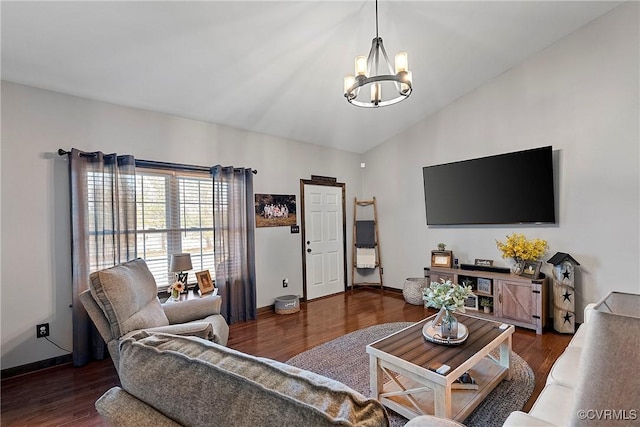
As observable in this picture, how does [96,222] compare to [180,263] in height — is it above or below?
above

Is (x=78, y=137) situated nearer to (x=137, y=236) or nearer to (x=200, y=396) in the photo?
(x=137, y=236)

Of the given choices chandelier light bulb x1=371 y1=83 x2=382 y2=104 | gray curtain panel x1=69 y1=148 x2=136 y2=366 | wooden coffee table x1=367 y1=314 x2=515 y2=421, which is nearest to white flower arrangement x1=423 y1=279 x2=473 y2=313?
wooden coffee table x1=367 y1=314 x2=515 y2=421

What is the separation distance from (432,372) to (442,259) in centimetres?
284

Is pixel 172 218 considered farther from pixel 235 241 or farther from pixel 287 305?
pixel 287 305

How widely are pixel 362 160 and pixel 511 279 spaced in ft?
10.5

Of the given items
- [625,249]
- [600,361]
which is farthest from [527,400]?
[625,249]

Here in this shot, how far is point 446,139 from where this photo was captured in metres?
4.54

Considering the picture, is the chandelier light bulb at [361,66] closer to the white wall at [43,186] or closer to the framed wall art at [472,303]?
the white wall at [43,186]

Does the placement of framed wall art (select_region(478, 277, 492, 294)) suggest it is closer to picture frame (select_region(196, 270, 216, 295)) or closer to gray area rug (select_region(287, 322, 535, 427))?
gray area rug (select_region(287, 322, 535, 427))

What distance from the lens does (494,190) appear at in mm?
3922

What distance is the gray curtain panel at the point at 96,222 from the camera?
2811 millimetres

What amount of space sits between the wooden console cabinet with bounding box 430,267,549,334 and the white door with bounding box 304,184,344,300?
2.05 m

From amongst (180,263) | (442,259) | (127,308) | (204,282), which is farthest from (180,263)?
(442,259)

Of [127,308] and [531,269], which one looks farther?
[531,269]
